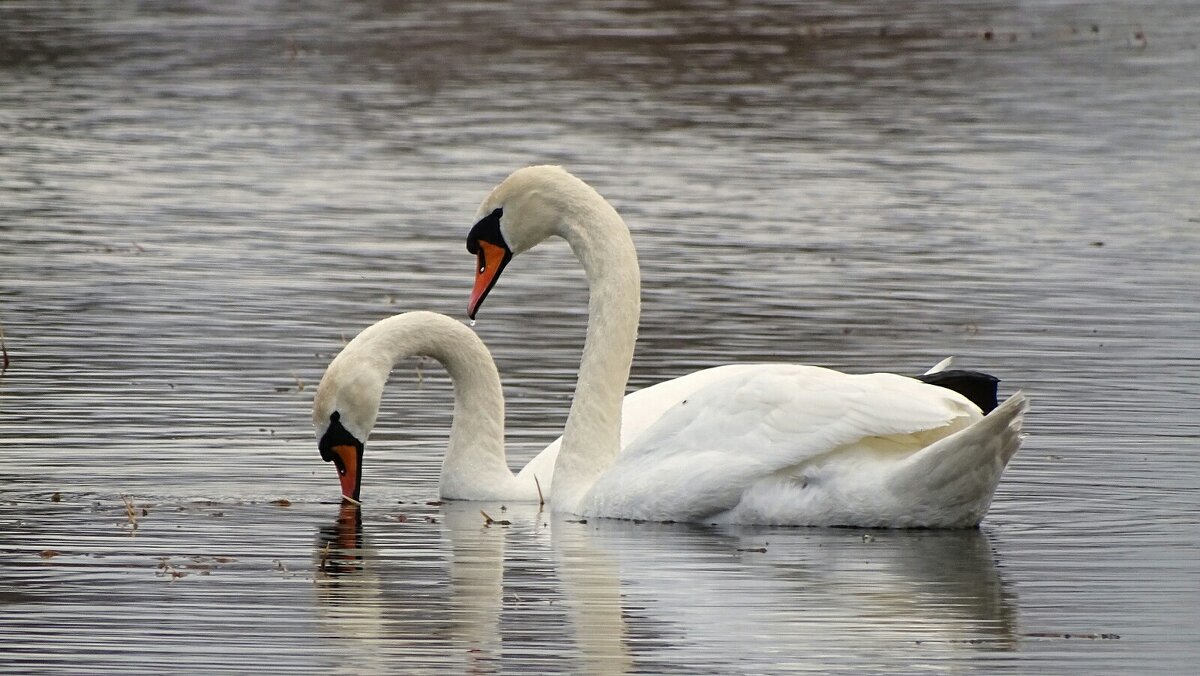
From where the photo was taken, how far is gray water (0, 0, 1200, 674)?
27.3 ft

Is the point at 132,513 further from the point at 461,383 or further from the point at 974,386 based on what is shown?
the point at 974,386

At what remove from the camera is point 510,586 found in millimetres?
9000

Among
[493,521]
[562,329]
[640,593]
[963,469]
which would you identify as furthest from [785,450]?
[562,329]

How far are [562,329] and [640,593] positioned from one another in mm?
7280

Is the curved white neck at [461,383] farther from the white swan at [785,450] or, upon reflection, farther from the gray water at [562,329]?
the white swan at [785,450]

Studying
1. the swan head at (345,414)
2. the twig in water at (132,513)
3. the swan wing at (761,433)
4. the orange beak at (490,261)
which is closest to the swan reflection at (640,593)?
the swan wing at (761,433)

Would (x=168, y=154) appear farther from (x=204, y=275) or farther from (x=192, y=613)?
(x=192, y=613)

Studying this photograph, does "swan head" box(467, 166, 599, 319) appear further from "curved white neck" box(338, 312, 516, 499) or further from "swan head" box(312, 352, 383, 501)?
"swan head" box(312, 352, 383, 501)

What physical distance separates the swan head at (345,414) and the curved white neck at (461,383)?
69 mm

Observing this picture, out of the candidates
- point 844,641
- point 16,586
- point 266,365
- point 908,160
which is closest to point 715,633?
point 844,641

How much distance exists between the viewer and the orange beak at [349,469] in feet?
35.6

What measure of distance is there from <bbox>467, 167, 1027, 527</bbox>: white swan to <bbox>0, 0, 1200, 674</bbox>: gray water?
0.18 m

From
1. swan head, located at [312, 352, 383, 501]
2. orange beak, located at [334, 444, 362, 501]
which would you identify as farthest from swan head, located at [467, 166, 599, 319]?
orange beak, located at [334, 444, 362, 501]

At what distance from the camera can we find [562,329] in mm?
16031
